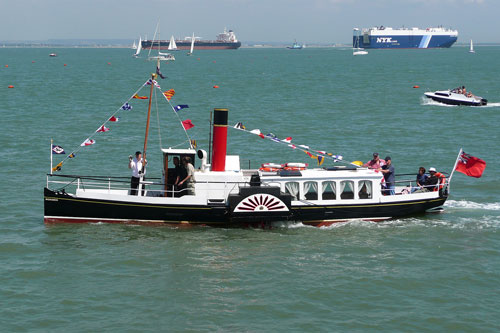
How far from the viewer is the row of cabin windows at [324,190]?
28594 mm

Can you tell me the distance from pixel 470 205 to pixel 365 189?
6.48 m

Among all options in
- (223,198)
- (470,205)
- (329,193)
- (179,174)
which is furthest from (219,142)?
(470,205)

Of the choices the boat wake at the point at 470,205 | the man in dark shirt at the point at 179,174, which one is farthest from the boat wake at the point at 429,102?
the man in dark shirt at the point at 179,174

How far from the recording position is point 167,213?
92.1 feet

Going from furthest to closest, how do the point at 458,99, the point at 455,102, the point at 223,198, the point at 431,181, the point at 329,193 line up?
the point at 455,102, the point at 458,99, the point at 431,181, the point at 329,193, the point at 223,198

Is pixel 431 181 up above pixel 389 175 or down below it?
below

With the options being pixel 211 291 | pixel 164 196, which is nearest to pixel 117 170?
pixel 164 196

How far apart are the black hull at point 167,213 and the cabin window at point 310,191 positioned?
71 cm

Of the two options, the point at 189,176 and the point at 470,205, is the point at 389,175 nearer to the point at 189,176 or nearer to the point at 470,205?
the point at 470,205

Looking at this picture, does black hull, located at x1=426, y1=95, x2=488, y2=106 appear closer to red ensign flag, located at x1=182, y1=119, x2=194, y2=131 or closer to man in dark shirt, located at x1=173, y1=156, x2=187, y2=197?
red ensign flag, located at x1=182, y1=119, x2=194, y2=131

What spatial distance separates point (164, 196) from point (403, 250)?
9.85 metres

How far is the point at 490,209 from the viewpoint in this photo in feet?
105

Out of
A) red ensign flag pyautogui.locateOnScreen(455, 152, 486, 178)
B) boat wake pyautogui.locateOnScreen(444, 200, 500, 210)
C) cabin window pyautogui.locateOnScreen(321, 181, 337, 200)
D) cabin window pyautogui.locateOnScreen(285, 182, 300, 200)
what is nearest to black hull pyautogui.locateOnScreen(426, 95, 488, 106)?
boat wake pyautogui.locateOnScreen(444, 200, 500, 210)

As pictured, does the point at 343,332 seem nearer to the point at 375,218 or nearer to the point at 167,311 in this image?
the point at 167,311
